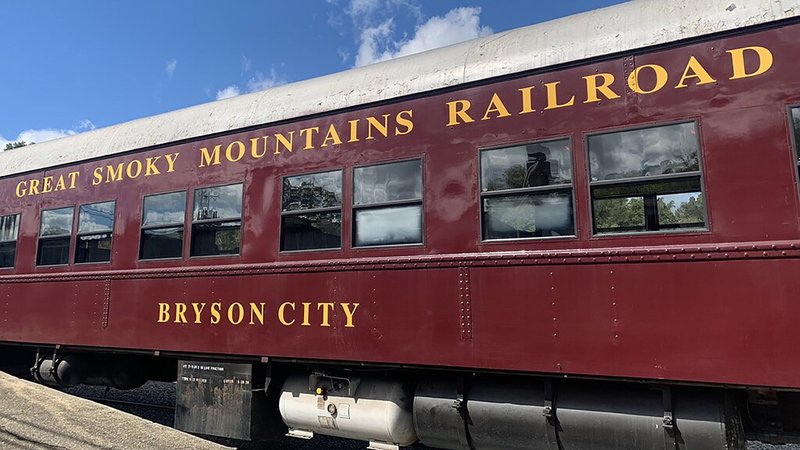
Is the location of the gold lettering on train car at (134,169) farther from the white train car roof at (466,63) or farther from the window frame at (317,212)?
the window frame at (317,212)

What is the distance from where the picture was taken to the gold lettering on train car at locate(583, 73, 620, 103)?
3.99 m

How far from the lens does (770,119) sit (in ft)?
11.4

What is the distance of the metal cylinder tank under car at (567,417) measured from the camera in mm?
3646

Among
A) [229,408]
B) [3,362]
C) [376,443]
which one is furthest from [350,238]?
[3,362]

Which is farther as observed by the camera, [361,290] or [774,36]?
[361,290]

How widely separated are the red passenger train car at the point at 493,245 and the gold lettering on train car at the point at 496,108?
2cm

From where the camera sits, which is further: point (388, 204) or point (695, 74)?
point (388, 204)

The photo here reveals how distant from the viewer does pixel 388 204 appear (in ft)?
15.4

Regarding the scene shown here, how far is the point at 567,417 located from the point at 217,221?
3800 millimetres

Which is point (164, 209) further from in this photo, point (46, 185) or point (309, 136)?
point (46, 185)

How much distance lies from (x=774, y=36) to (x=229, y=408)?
543 cm

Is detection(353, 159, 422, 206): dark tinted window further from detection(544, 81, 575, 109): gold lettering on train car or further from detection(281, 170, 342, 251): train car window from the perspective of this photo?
detection(544, 81, 575, 109): gold lettering on train car

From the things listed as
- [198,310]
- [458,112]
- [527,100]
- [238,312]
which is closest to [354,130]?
[458,112]

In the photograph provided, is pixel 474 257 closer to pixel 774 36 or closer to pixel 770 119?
pixel 770 119
